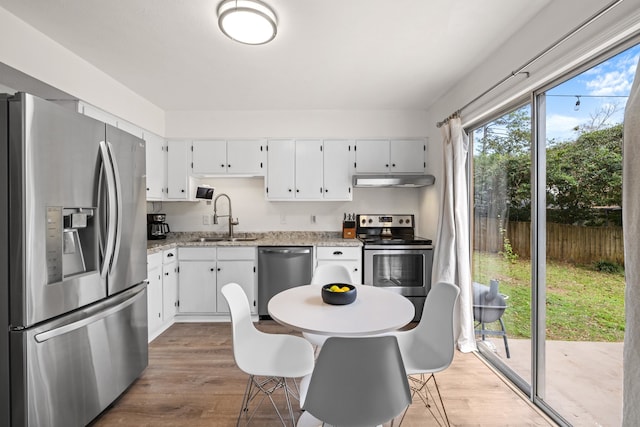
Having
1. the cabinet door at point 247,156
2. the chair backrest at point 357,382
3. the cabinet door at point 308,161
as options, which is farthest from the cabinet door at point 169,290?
the chair backrest at point 357,382

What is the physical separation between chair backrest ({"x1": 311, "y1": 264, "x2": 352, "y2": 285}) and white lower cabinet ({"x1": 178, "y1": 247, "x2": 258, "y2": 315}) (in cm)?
115

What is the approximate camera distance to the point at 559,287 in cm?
182

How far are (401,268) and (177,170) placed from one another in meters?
2.91

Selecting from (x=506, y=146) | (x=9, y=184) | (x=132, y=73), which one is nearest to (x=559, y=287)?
Result: (x=506, y=146)

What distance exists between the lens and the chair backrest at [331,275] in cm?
246

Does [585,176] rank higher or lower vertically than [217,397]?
higher

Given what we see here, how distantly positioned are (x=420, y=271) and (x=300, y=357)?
2.07 meters

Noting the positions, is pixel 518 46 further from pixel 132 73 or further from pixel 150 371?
pixel 150 371

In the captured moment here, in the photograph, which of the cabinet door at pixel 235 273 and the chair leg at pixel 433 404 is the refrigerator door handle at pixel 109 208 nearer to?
the cabinet door at pixel 235 273

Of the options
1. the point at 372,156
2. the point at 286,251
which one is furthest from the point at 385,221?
the point at 286,251

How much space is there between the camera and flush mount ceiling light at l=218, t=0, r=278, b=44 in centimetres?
171

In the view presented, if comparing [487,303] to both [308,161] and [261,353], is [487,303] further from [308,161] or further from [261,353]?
[308,161]

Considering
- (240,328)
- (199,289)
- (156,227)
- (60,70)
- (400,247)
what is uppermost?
(60,70)

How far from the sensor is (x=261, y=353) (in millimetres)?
1740
